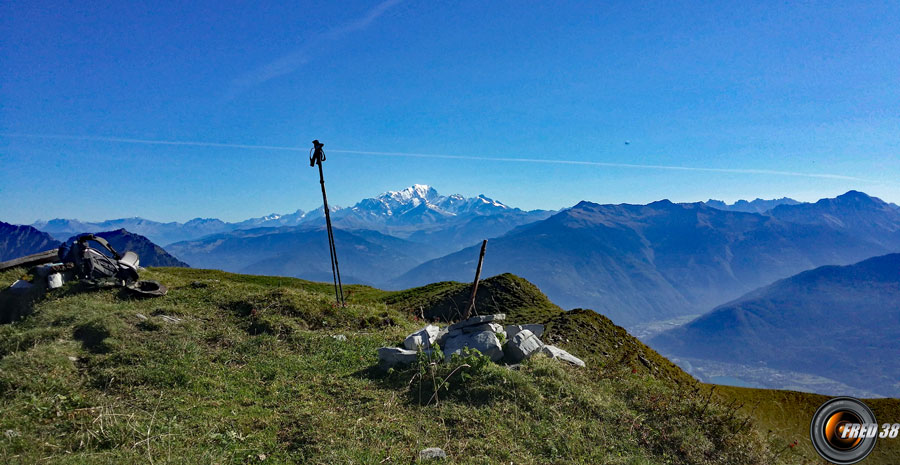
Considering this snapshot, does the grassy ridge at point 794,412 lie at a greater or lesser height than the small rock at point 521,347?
lesser

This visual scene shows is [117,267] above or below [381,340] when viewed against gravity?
above

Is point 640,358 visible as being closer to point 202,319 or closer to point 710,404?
point 710,404

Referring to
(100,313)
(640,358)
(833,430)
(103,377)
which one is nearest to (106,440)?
(103,377)

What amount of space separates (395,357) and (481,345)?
3.35 meters

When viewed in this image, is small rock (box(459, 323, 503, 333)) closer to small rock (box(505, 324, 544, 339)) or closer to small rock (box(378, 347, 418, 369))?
small rock (box(505, 324, 544, 339))

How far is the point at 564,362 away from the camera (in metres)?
16.3

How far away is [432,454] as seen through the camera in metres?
9.66

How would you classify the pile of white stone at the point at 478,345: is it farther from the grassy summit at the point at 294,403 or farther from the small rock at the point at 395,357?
the grassy summit at the point at 294,403

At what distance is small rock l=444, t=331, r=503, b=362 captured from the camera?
51.6 ft

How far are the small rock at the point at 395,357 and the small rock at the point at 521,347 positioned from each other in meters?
3.83

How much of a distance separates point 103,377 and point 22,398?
1.72 metres

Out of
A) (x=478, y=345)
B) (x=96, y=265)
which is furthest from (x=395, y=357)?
(x=96, y=265)

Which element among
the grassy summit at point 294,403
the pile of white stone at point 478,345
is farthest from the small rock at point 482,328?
the grassy summit at point 294,403

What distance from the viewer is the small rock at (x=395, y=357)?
1514cm
